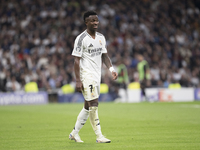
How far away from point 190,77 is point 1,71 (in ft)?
46.2

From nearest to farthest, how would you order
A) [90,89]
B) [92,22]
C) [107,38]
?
[90,89], [92,22], [107,38]

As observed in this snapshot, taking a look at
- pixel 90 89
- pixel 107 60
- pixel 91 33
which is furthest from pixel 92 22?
pixel 90 89

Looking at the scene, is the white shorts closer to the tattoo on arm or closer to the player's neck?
the tattoo on arm

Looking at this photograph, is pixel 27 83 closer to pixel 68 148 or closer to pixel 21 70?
pixel 21 70

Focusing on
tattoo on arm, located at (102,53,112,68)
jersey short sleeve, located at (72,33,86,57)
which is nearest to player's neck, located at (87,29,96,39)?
jersey short sleeve, located at (72,33,86,57)

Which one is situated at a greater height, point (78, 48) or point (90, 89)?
point (78, 48)

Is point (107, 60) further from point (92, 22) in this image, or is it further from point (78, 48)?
point (92, 22)

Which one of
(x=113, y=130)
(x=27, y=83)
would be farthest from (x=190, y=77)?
(x=113, y=130)

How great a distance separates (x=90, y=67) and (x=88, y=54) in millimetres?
257

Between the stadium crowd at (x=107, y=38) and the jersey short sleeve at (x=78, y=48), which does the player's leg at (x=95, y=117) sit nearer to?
the jersey short sleeve at (x=78, y=48)

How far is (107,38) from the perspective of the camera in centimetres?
2947

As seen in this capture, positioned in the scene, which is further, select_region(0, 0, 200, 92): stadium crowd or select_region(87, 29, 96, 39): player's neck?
select_region(0, 0, 200, 92): stadium crowd

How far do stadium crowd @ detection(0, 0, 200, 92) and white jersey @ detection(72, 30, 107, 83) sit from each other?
17616 mm

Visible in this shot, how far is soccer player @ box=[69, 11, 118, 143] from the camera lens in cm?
710
